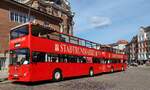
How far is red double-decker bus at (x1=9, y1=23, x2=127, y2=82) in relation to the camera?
18.2 meters

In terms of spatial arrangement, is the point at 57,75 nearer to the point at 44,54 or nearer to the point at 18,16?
the point at 44,54

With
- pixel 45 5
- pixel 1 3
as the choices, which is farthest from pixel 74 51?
pixel 45 5

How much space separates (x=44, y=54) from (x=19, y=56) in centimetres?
184

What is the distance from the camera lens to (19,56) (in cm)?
1875

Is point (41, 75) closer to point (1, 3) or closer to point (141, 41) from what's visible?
point (1, 3)

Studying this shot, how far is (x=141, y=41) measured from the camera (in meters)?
110

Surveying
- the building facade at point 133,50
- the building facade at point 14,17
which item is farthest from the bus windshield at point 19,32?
the building facade at point 133,50

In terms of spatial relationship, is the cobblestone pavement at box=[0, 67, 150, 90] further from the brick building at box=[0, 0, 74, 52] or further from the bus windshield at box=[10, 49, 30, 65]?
the brick building at box=[0, 0, 74, 52]

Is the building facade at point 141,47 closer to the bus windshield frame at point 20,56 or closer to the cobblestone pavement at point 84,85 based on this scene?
the cobblestone pavement at point 84,85

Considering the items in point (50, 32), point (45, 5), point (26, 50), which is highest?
point (45, 5)

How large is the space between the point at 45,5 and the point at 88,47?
110 feet

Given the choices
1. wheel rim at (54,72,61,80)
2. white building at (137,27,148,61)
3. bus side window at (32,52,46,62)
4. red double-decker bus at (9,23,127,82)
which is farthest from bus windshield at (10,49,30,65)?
white building at (137,27,148,61)

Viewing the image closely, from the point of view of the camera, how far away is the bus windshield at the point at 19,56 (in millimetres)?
18141

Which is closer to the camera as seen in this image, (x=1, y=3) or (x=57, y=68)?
(x=57, y=68)
